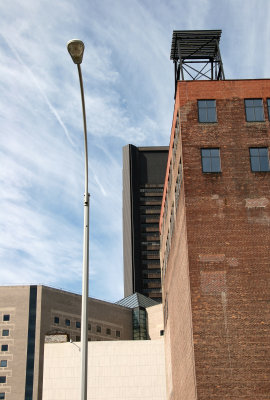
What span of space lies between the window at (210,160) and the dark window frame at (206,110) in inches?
91.6

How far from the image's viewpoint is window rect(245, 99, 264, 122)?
40.8m

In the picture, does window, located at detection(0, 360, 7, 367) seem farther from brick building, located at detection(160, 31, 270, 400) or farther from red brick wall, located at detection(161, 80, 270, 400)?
red brick wall, located at detection(161, 80, 270, 400)

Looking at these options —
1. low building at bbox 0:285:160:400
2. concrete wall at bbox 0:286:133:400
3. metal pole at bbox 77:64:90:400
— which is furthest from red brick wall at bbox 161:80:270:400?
concrete wall at bbox 0:286:133:400

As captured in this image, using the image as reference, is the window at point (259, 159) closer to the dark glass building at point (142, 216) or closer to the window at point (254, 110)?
the window at point (254, 110)

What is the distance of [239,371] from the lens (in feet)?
111

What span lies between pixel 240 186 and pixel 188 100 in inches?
306

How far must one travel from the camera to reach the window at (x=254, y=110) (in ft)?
134

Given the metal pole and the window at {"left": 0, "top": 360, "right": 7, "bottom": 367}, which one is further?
the window at {"left": 0, "top": 360, "right": 7, "bottom": 367}

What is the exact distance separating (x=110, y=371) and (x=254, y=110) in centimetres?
4003

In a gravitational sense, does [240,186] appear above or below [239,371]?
above

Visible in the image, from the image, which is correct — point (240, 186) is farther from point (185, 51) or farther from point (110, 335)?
point (110, 335)

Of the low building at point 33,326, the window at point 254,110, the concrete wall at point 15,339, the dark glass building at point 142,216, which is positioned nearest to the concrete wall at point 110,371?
the low building at point 33,326

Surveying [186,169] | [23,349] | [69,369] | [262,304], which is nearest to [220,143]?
[186,169]

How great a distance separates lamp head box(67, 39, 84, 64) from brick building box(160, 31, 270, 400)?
23.9m
